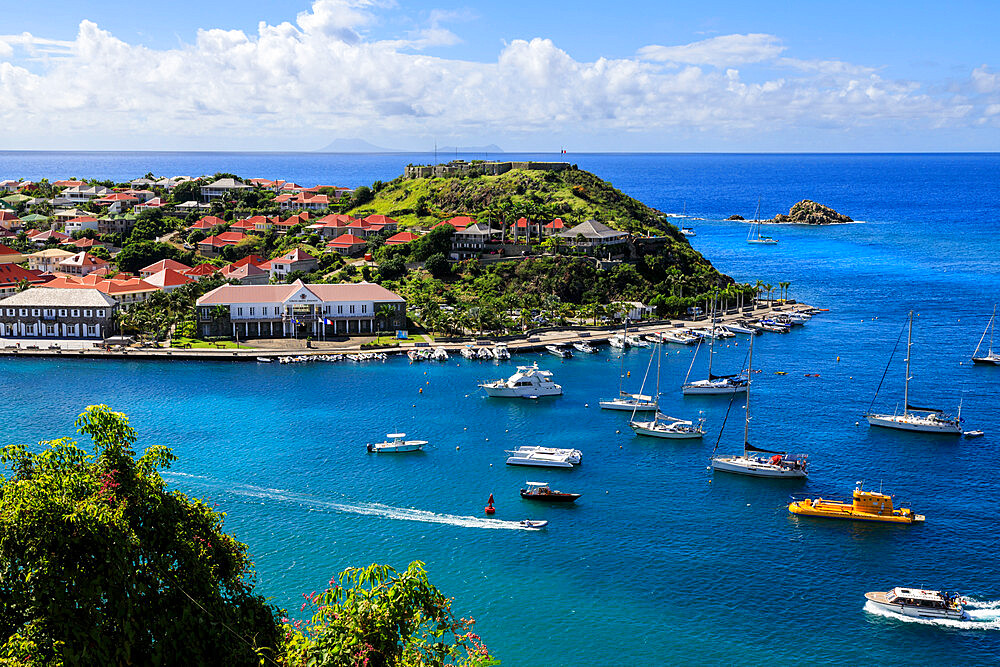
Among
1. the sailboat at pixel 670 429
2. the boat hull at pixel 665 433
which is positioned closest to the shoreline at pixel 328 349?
the sailboat at pixel 670 429

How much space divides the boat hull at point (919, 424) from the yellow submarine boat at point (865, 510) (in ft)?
64.1

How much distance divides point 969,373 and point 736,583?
62.9m

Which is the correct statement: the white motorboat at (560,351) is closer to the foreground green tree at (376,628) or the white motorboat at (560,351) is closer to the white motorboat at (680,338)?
the white motorboat at (680,338)

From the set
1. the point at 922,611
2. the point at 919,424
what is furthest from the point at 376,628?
the point at 919,424

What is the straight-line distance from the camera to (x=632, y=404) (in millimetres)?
81375

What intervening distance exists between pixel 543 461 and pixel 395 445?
12.7 m

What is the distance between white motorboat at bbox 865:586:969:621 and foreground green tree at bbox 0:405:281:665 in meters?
35.4

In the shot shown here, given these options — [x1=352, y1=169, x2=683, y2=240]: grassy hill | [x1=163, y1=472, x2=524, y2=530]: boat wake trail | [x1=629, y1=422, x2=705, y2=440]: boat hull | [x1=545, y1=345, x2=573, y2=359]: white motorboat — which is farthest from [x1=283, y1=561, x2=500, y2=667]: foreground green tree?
[x1=352, y1=169, x2=683, y2=240]: grassy hill

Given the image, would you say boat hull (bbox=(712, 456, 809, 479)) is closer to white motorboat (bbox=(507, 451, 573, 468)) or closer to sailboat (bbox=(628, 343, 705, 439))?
sailboat (bbox=(628, 343, 705, 439))

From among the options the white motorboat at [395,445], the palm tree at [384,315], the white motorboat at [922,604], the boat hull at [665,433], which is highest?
the palm tree at [384,315]

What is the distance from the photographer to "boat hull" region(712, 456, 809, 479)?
64125 mm

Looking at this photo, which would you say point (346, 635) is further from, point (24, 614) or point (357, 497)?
point (357, 497)

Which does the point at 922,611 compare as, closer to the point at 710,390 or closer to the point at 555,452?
the point at 555,452

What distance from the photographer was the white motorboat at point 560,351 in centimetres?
10397
